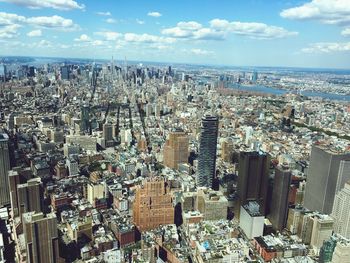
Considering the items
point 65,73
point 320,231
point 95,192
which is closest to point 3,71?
point 65,73

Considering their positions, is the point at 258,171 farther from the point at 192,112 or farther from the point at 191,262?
the point at 192,112

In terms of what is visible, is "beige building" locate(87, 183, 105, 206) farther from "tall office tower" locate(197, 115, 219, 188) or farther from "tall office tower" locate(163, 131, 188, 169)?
"tall office tower" locate(163, 131, 188, 169)

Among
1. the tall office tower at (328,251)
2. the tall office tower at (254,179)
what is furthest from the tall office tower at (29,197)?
the tall office tower at (328,251)

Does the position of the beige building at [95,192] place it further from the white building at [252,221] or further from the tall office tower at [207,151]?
the white building at [252,221]

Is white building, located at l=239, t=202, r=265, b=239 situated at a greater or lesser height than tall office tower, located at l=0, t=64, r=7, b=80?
lesser

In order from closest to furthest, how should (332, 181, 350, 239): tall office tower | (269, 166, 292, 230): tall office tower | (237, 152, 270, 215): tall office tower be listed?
(332, 181, 350, 239): tall office tower → (269, 166, 292, 230): tall office tower → (237, 152, 270, 215): tall office tower

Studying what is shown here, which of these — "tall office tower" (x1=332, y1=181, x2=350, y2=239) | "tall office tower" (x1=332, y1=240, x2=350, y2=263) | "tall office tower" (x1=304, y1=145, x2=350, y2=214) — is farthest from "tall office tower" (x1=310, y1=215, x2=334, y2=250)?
"tall office tower" (x1=332, y1=240, x2=350, y2=263)

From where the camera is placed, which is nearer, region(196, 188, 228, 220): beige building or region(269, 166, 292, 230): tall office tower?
region(269, 166, 292, 230): tall office tower
